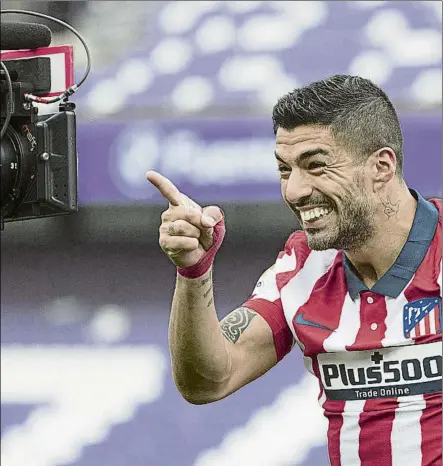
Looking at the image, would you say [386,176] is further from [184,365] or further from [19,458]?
[19,458]

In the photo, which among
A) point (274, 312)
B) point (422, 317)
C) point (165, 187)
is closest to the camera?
point (165, 187)

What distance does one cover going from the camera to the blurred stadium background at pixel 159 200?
11.7 feet

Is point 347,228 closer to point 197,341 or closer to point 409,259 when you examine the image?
point 409,259

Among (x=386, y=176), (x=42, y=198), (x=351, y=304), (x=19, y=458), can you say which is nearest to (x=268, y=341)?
(x=351, y=304)

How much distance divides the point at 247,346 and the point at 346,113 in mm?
452

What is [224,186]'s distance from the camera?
12.8ft

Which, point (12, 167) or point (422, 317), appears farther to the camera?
point (422, 317)

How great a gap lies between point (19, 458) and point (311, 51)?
174 centimetres

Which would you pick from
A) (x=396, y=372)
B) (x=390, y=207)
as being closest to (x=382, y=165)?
(x=390, y=207)

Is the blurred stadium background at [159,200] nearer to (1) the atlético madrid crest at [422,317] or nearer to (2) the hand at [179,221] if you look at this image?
(1) the atlético madrid crest at [422,317]

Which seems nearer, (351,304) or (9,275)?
(351,304)

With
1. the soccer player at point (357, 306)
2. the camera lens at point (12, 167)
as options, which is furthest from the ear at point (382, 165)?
the camera lens at point (12, 167)

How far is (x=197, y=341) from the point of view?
185cm

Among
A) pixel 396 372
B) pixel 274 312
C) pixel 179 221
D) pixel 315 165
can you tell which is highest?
pixel 315 165
